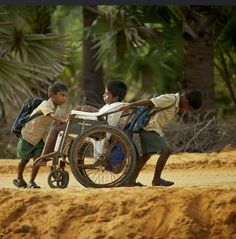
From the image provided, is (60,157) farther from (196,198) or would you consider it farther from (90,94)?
(90,94)

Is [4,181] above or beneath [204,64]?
beneath

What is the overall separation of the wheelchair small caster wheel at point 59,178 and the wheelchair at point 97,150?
0.45ft

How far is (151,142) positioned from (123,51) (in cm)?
772

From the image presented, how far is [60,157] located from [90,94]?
803 centimetres

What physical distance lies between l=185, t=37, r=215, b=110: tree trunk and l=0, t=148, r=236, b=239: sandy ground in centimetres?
665

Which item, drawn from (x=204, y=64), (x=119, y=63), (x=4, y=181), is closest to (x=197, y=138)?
(x=204, y=64)

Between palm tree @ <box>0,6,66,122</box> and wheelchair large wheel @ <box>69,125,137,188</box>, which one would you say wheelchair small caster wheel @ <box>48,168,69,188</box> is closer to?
wheelchair large wheel @ <box>69,125,137,188</box>

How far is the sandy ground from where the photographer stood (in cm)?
675

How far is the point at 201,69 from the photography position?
13602 mm

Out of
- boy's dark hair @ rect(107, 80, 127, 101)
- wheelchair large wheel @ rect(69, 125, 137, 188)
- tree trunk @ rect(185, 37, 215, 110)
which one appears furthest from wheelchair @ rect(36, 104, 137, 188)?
tree trunk @ rect(185, 37, 215, 110)

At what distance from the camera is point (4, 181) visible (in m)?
9.38

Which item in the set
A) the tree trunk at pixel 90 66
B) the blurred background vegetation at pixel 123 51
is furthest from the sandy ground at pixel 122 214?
the tree trunk at pixel 90 66

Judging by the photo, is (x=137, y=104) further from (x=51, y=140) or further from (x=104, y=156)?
(x=51, y=140)

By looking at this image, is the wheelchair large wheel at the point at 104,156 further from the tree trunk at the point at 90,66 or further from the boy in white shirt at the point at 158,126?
the tree trunk at the point at 90,66
